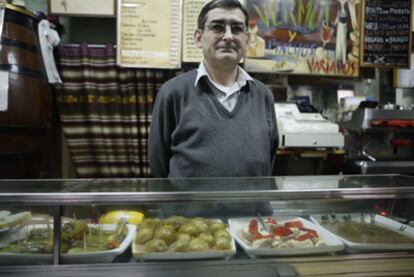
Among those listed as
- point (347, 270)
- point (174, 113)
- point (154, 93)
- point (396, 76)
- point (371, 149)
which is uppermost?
point (396, 76)

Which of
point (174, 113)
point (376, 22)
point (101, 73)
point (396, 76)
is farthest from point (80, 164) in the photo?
point (396, 76)

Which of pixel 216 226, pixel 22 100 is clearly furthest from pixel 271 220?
pixel 22 100

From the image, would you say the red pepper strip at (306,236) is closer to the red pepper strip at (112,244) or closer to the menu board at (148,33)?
the red pepper strip at (112,244)

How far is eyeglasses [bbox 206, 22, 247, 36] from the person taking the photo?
5.05 feet

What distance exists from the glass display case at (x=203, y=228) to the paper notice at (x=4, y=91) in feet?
3.57

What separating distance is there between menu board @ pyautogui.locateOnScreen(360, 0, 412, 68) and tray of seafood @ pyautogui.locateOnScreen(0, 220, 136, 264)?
2.70m

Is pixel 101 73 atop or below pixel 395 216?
atop

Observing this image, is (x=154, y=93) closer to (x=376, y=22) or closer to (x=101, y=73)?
(x=101, y=73)

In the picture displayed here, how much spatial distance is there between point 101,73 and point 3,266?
6.66 ft

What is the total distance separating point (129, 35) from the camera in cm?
261

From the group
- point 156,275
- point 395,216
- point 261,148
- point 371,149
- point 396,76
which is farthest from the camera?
point 396,76

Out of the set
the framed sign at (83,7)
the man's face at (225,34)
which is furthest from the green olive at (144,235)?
the framed sign at (83,7)

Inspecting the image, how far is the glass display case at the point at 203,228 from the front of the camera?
896 millimetres

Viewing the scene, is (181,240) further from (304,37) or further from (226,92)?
(304,37)
